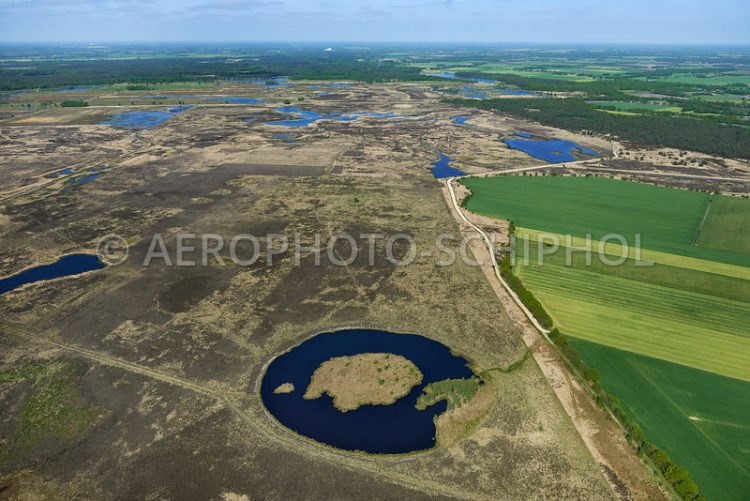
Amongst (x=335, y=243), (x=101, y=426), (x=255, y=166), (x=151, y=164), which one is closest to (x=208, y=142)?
(x=151, y=164)

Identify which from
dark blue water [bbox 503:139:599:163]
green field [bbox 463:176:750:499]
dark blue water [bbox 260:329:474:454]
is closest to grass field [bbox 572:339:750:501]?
green field [bbox 463:176:750:499]

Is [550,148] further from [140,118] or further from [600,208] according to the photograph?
[140,118]

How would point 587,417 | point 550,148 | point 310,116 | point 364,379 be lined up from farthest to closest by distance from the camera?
point 310,116
point 550,148
point 364,379
point 587,417

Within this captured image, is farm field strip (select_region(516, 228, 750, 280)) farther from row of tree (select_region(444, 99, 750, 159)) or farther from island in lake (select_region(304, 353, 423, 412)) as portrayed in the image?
row of tree (select_region(444, 99, 750, 159))

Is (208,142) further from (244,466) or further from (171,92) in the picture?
(171,92)

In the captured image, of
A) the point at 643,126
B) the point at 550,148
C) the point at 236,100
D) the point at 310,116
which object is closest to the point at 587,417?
the point at 550,148

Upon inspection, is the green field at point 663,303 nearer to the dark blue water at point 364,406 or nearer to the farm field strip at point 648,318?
the farm field strip at point 648,318
